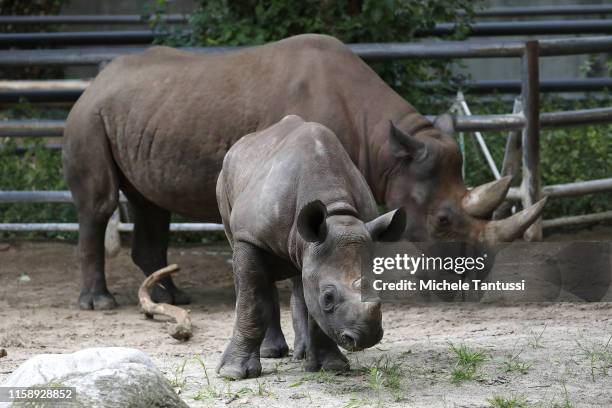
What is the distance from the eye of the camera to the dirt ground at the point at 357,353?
513 cm

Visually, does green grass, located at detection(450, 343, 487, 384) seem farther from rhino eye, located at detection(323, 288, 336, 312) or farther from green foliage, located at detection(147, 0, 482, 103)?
green foliage, located at detection(147, 0, 482, 103)

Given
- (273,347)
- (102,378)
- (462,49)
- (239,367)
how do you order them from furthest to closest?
1. (462,49)
2. (273,347)
3. (239,367)
4. (102,378)

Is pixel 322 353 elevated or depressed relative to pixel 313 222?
depressed

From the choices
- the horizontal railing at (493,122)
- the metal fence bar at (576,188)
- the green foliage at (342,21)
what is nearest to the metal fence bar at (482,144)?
the green foliage at (342,21)

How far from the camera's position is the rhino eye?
5.05 m

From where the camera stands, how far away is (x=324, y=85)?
7.70 m

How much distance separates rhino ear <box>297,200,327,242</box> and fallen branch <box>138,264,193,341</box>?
2.01 m

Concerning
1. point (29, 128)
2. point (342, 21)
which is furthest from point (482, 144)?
point (29, 128)

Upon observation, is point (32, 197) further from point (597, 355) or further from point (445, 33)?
point (597, 355)

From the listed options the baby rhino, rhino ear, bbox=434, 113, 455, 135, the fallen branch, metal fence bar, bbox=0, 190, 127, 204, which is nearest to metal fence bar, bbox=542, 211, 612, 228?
rhino ear, bbox=434, 113, 455, 135

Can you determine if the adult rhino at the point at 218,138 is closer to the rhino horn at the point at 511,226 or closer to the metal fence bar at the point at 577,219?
the rhino horn at the point at 511,226

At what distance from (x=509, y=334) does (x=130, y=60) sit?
3596 millimetres

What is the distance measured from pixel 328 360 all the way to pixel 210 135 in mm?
2711

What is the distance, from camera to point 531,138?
890 centimetres
